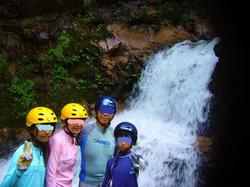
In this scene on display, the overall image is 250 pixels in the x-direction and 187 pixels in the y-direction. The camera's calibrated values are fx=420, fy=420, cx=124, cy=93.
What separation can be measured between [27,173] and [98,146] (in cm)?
83

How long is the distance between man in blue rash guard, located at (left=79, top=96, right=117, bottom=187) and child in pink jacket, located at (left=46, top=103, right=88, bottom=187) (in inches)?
4.9

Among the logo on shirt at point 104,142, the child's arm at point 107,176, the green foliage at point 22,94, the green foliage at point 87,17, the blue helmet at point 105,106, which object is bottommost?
the child's arm at point 107,176

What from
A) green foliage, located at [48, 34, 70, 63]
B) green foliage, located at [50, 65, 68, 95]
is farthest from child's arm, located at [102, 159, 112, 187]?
green foliage, located at [48, 34, 70, 63]

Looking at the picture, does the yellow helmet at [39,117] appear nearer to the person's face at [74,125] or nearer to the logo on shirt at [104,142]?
Answer: the person's face at [74,125]

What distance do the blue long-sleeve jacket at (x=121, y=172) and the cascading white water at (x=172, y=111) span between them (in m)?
3.60

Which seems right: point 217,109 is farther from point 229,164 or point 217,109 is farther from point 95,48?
point 95,48

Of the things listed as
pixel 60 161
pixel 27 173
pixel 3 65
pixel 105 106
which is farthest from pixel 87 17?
pixel 27 173

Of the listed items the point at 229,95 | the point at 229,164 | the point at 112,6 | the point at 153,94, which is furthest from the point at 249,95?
the point at 112,6

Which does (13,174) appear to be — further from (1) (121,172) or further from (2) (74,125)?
(1) (121,172)

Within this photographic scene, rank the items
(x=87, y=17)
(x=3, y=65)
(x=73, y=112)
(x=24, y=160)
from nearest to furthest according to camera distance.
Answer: (x=24, y=160), (x=73, y=112), (x=3, y=65), (x=87, y=17)

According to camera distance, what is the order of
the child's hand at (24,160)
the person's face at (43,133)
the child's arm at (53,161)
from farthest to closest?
the child's arm at (53,161) < the person's face at (43,133) < the child's hand at (24,160)

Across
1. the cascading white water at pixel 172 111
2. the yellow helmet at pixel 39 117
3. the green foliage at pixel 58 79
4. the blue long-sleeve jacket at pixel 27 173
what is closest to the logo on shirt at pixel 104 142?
the yellow helmet at pixel 39 117

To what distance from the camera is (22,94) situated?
1012 cm

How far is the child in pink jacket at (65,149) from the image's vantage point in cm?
374
